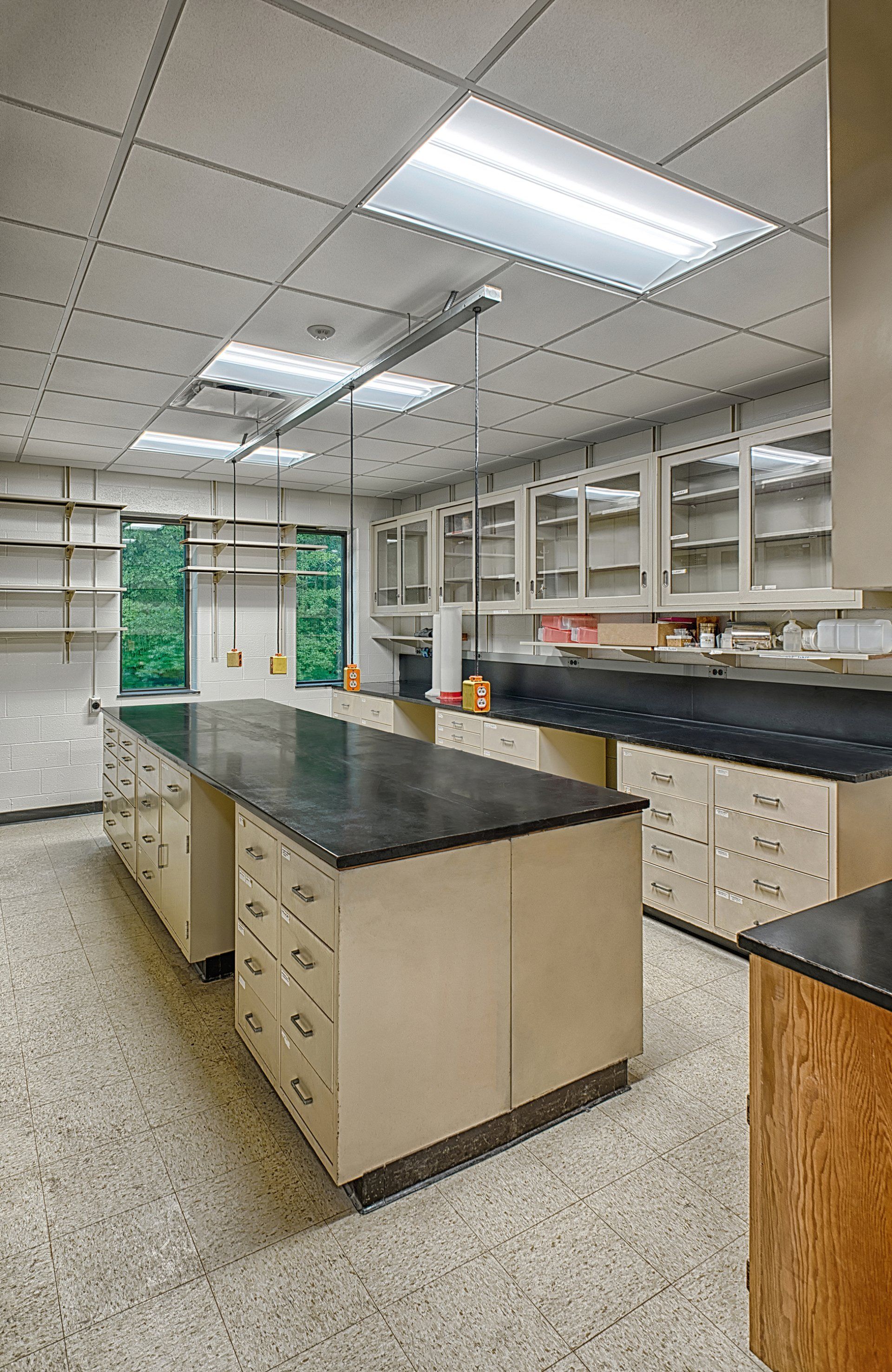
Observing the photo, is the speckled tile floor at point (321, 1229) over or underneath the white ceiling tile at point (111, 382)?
underneath

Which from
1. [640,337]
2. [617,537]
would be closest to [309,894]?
[640,337]

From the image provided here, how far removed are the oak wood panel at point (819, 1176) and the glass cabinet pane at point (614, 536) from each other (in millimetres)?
3218

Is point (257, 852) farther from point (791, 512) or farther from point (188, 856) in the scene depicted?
point (791, 512)

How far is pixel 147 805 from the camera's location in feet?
12.4

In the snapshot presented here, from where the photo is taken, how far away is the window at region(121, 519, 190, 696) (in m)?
6.05

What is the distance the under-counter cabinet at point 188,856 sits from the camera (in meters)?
3.08

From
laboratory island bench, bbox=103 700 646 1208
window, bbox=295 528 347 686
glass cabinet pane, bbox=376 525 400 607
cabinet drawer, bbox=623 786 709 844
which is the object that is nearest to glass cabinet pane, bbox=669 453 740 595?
cabinet drawer, bbox=623 786 709 844

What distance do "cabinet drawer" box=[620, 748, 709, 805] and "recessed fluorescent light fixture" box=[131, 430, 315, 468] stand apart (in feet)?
9.87

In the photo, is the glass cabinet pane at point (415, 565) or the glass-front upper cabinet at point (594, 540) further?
the glass cabinet pane at point (415, 565)

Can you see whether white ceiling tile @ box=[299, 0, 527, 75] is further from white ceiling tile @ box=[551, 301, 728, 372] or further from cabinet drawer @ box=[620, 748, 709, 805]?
cabinet drawer @ box=[620, 748, 709, 805]

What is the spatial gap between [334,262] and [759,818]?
265 cm

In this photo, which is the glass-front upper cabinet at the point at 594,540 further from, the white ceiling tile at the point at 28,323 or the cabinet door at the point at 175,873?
the white ceiling tile at the point at 28,323

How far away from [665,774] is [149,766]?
98.0 inches

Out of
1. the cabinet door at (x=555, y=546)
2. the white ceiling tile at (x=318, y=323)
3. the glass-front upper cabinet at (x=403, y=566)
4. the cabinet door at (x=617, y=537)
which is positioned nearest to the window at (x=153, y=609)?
the glass-front upper cabinet at (x=403, y=566)
